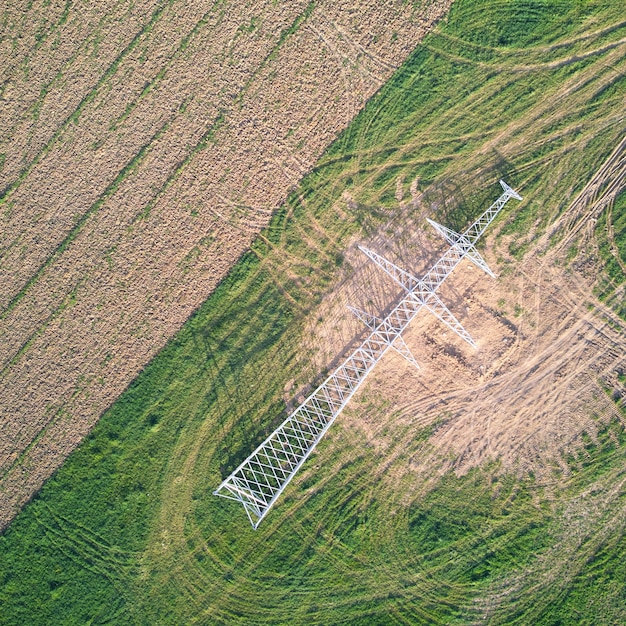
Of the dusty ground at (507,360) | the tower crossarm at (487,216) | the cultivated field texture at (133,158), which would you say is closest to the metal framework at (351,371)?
the tower crossarm at (487,216)

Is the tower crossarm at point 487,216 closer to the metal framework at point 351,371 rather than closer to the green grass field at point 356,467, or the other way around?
the metal framework at point 351,371

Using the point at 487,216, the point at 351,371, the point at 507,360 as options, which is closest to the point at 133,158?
the point at 351,371

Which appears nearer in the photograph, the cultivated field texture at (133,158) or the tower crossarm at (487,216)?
the tower crossarm at (487,216)

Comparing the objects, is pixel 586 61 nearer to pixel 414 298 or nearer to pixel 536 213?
pixel 536 213

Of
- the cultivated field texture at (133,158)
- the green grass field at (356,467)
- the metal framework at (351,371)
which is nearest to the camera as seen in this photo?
the metal framework at (351,371)

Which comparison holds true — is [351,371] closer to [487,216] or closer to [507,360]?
[507,360]

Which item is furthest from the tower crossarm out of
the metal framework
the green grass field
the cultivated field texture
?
the cultivated field texture

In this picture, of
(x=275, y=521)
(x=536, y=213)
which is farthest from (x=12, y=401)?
(x=536, y=213)
